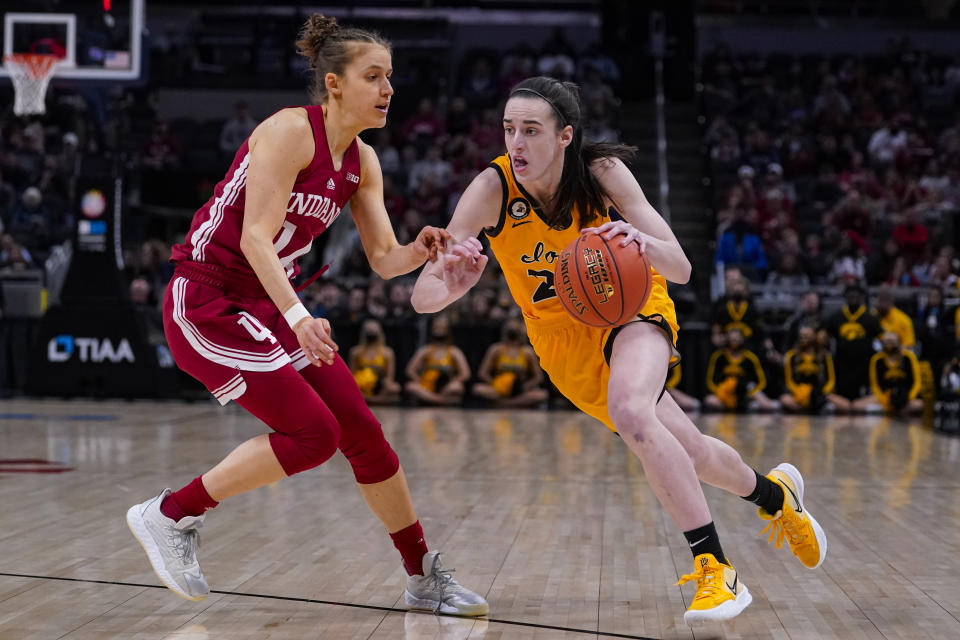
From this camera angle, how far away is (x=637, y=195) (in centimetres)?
364

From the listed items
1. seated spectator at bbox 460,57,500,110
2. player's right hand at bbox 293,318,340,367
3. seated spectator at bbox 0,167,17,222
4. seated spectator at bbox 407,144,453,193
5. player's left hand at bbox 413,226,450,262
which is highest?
seated spectator at bbox 460,57,500,110

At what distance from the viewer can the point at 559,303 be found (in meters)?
3.67

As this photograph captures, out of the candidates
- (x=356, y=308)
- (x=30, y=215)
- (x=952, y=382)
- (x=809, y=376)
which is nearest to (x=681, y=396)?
(x=809, y=376)

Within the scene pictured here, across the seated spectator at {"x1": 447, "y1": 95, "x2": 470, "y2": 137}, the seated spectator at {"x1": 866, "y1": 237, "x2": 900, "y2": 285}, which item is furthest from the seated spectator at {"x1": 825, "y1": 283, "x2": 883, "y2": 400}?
the seated spectator at {"x1": 447, "y1": 95, "x2": 470, "y2": 137}

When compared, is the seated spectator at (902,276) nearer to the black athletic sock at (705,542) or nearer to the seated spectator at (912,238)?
the seated spectator at (912,238)

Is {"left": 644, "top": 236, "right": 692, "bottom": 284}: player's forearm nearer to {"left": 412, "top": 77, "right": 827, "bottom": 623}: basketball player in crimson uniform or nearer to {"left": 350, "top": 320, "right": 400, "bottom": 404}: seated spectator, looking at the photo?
{"left": 412, "top": 77, "right": 827, "bottom": 623}: basketball player in crimson uniform

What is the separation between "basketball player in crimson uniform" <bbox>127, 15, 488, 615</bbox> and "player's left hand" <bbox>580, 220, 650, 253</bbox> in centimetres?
50

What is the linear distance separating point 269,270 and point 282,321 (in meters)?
0.40

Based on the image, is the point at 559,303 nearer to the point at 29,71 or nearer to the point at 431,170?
the point at 29,71

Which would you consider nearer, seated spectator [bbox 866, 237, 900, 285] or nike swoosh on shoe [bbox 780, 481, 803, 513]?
nike swoosh on shoe [bbox 780, 481, 803, 513]

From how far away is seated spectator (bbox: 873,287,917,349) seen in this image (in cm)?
1183

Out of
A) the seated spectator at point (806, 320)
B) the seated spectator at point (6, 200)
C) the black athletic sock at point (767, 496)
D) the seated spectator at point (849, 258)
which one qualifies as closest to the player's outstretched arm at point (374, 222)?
the black athletic sock at point (767, 496)

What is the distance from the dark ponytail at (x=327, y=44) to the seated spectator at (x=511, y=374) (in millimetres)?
8382

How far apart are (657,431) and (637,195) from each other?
808 millimetres
